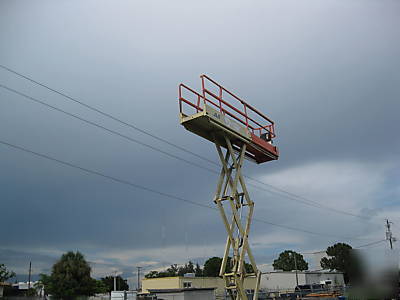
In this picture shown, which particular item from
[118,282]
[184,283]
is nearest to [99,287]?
[184,283]

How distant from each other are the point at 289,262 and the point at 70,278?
360 ft

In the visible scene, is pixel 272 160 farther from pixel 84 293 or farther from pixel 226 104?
pixel 84 293

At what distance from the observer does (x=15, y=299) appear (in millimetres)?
15742

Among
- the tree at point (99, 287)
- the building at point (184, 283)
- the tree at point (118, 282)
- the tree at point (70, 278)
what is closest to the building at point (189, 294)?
the tree at point (99, 287)

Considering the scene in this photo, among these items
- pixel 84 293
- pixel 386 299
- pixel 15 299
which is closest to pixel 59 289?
pixel 84 293

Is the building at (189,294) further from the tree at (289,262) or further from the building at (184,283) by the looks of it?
the tree at (289,262)

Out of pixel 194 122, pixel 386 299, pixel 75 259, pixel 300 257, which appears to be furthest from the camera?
pixel 300 257

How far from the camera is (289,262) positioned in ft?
411

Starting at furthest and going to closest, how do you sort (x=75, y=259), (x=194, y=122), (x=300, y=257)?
(x=300, y=257)
(x=75, y=259)
(x=194, y=122)

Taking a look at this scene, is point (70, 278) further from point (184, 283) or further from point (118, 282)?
point (118, 282)

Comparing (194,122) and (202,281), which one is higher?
(194,122)

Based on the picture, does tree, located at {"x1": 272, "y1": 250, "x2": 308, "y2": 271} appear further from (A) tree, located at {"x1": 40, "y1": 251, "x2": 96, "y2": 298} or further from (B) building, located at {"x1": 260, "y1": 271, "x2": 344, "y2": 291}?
(A) tree, located at {"x1": 40, "y1": 251, "x2": 96, "y2": 298}

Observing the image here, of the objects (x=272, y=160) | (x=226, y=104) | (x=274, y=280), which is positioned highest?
(x=226, y=104)

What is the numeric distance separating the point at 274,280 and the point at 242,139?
60.7 meters
